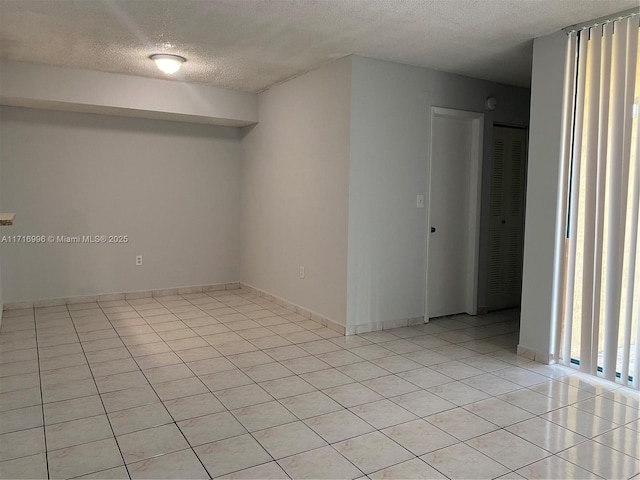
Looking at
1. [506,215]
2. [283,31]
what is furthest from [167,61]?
[506,215]

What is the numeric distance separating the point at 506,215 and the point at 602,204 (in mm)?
2140

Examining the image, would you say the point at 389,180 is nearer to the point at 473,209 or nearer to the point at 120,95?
the point at 473,209

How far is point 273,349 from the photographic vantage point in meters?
4.02

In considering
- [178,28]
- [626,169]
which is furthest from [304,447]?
[178,28]

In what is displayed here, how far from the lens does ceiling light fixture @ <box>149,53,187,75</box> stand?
4320mm

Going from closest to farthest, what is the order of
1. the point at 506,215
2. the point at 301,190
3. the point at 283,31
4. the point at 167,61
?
1. the point at 283,31
2. the point at 167,61
3. the point at 301,190
4. the point at 506,215

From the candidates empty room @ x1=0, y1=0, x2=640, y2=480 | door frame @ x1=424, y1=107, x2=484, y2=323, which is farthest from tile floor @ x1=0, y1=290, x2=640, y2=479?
door frame @ x1=424, y1=107, x2=484, y2=323

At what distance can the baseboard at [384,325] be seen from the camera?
177 inches

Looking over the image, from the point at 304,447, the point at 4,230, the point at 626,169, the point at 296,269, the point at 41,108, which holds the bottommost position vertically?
the point at 304,447

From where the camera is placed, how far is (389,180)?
459 cm

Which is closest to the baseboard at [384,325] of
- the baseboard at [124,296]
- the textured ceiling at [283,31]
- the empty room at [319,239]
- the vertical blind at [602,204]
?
the empty room at [319,239]

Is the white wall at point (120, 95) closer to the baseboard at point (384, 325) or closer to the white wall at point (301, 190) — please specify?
the white wall at point (301, 190)

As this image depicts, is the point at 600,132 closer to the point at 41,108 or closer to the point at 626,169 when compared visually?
the point at 626,169

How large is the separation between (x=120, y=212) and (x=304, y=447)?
414cm
